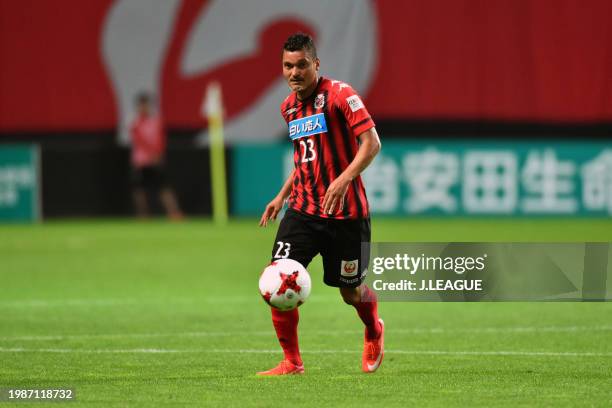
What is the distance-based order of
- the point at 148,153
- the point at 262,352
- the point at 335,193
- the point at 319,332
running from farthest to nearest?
the point at 148,153, the point at 319,332, the point at 262,352, the point at 335,193

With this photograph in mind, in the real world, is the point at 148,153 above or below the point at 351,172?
above

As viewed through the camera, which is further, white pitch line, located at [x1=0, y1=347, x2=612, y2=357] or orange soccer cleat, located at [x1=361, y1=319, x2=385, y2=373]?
white pitch line, located at [x1=0, y1=347, x2=612, y2=357]

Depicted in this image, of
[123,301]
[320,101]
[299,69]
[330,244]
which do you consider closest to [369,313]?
[330,244]

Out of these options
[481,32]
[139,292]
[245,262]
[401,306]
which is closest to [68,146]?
[481,32]

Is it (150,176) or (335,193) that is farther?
(150,176)

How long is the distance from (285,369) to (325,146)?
1.29m

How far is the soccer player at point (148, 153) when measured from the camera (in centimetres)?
2194

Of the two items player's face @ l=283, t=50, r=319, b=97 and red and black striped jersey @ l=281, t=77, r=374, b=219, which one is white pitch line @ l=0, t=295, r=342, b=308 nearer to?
red and black striped jersey @ l=281, t=77, r=374, b=219

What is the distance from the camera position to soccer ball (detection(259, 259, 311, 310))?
6.95 m

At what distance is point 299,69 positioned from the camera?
7164 mm

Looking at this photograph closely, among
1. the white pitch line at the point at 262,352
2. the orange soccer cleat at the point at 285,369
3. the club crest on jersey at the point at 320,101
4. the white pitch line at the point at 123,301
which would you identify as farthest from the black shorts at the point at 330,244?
the white pitch line at the point at 123,301

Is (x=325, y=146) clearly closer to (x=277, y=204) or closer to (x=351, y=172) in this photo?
(x=351, y=172)

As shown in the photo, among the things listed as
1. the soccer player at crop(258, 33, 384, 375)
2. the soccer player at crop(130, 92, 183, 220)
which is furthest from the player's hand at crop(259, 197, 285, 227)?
the soccer player at crop(130, 92, 183, 220)

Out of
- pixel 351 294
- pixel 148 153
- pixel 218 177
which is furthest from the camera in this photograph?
pixel 148 153
